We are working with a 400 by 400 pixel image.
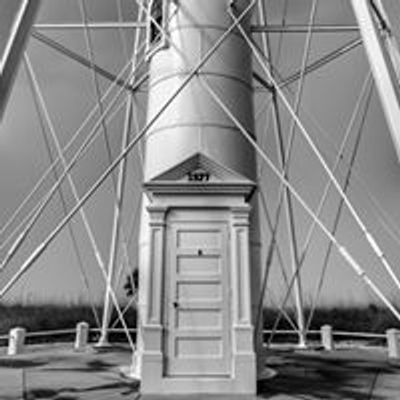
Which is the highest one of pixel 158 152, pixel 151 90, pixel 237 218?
pixel 151 90

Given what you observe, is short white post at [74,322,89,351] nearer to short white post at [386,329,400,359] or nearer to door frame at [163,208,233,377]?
door frame at [163,208,233,377]

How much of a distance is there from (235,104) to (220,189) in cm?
227

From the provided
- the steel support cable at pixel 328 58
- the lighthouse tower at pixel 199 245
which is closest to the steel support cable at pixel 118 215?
the lighthouse tower at pixel 199 245

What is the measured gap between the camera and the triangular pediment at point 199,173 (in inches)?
281

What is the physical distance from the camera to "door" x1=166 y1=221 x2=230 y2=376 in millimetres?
6531

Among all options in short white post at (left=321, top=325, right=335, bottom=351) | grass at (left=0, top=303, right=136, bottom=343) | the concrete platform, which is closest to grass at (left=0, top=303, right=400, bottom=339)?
grass at (left=0, top=303, right=136, bottom=343)

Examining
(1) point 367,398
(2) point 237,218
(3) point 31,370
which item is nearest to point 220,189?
(2) point 237,218

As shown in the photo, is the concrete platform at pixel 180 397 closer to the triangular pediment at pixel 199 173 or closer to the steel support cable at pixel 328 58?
Result: the triangular pediment at pixel 199 173

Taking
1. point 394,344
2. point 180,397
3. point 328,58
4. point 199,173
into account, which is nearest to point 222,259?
point 199,173

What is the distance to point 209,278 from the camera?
685cm

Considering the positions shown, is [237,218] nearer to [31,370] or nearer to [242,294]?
[242,294]

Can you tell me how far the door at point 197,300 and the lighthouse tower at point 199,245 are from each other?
15 mm

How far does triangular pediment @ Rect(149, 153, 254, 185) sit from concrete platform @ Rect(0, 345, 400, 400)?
3196 millimetres

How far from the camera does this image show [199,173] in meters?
7.25
